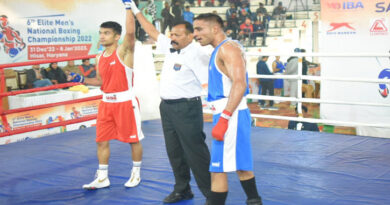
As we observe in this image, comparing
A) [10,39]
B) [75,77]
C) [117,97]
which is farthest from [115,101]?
[10,39]

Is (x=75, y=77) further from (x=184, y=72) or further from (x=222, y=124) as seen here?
(x=222, y=124)

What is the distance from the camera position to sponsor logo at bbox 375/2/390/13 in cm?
723

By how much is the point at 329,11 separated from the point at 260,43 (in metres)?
9.94

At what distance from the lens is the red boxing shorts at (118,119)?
4.14 metres

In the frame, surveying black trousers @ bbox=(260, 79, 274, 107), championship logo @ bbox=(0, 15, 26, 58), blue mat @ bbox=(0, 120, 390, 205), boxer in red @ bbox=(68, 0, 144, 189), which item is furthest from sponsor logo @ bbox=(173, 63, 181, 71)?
black trousers @ bbox=(260, 79, 274, 107)

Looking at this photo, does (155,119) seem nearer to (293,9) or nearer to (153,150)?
(153,150)

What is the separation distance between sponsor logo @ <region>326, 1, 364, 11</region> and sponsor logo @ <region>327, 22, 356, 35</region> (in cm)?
25

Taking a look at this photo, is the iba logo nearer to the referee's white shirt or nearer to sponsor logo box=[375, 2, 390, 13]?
sponsor logo box=[375, 2, 390, 13]

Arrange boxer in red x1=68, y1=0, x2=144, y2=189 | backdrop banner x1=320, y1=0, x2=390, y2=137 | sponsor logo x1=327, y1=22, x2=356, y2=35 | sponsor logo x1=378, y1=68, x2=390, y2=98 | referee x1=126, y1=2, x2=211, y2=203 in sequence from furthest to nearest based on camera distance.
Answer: sponsor logo x1=327, y1=22, x2=356, y2=35, backdrop banner x1=320, y1=0, x2=390, y2=137, sponsor logo x1=378, y1=68, x2=390, y2=98, boxer in red x1=68, y1=0, x2=144, y2=189, referee x1=126, y1=2, x2=211, y2=203

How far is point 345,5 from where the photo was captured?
297 inches

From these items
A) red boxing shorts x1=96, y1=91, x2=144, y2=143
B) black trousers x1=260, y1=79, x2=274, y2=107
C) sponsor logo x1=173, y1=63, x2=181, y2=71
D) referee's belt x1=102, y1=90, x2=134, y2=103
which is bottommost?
black trousers x1=260, y1=79, x2=274, y2=107

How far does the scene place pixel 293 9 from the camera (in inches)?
752

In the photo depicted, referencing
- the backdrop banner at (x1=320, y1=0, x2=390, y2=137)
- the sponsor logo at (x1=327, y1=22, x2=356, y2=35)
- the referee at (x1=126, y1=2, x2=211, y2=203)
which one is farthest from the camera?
the sponsor logo at (x1=327, y1=22, x2=356, y2=35)

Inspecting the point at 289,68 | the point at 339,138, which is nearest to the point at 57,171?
the point at 339,138
